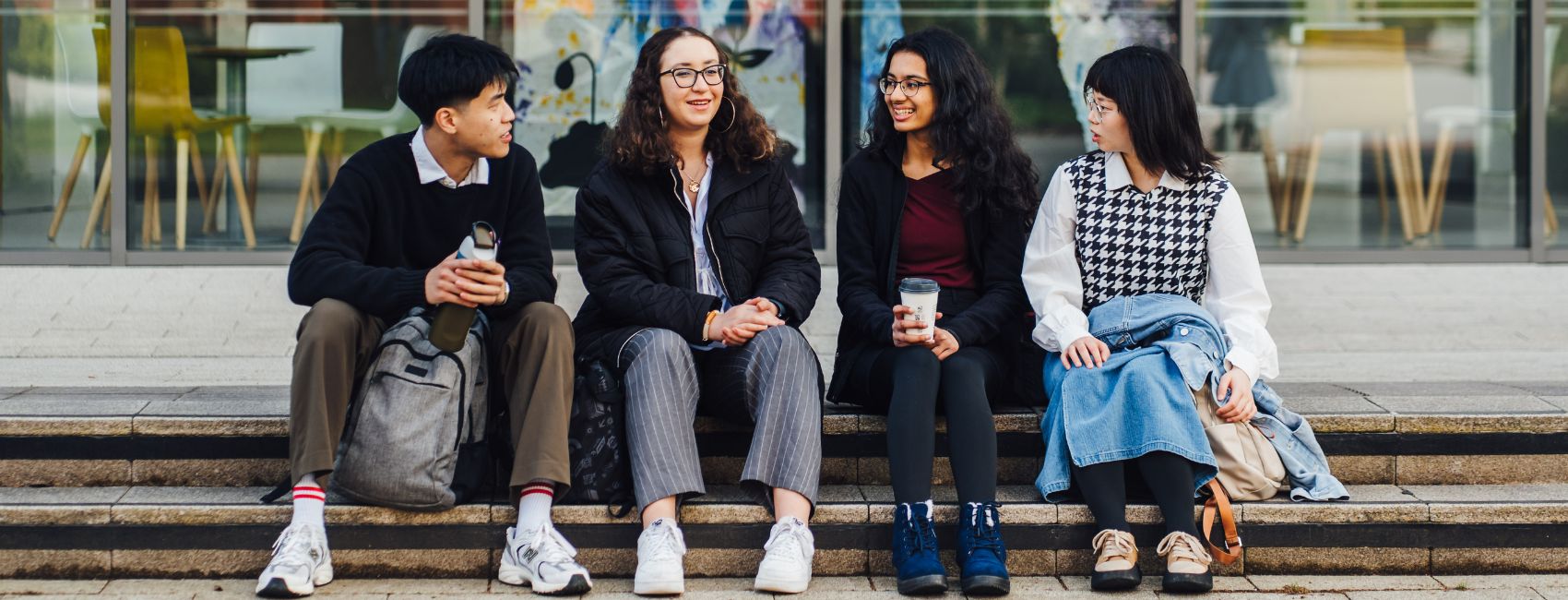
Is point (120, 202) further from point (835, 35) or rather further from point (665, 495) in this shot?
point (665, 495)

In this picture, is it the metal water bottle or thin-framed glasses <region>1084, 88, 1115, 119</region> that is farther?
thin-framed glasses <region>1084, 88, 1115, 119</region>

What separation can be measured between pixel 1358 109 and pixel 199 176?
568 centimetres

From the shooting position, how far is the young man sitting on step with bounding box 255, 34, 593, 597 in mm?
3555

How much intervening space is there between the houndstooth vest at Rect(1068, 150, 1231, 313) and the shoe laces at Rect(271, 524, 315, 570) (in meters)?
2.17

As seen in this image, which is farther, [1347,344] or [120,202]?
[120,202]

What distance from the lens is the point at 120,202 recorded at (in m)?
7.00

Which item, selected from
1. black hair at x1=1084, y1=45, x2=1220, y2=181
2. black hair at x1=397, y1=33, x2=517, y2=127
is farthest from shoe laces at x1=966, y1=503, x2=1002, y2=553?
black hair at x1=397, y1=33, x2=517, y2=127

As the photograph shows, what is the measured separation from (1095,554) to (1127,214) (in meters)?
0.95

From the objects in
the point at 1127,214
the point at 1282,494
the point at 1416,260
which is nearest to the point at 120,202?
the point at 1127,214

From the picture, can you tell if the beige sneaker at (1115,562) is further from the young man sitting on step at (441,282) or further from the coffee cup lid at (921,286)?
the young man sitting on step at (441,282)

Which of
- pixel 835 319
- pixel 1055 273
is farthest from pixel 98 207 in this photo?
pixel 1055 273

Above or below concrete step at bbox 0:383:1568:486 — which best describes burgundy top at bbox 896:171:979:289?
above

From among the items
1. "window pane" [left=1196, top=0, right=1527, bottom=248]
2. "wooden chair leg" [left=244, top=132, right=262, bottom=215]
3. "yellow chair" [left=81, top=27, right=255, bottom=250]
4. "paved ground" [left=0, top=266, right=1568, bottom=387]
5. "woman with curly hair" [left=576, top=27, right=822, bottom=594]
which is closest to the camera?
"woman with curly hair" [left=576, top=27, right=822, bottom=594]

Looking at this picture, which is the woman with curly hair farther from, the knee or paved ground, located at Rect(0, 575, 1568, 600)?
the knee
